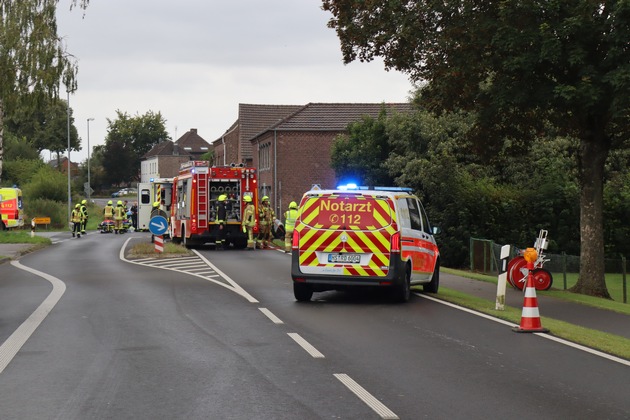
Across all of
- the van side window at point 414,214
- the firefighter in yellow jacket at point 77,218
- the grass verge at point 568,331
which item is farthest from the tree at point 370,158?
the grass verge at point 568,331

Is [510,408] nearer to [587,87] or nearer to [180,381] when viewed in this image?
[180,381]

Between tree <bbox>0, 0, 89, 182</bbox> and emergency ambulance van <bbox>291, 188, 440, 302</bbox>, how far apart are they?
28.6m

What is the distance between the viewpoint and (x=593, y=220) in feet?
71.8

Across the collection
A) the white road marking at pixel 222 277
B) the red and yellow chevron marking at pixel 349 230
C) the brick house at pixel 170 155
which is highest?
the brick house at pixel 170 155

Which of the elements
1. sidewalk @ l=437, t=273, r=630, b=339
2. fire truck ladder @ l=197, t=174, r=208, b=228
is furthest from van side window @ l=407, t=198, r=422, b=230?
fire truck ladder @ l=197, t=174, r=208, b=228

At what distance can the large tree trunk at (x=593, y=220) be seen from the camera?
21.8 metres

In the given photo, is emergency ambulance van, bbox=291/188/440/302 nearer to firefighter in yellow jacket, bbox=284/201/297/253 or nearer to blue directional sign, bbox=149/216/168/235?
firefighter in yellow jacket, bbox=284/201/297/253

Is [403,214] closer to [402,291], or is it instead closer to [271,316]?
[402,291]

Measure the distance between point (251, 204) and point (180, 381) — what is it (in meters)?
25.6

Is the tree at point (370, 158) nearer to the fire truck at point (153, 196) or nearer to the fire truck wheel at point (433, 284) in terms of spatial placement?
the fire truck at point (153, 196)

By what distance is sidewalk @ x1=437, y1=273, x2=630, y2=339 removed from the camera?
15.0 meters

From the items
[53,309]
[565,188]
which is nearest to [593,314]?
[53,309]

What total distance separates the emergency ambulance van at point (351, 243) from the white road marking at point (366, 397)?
6.85m

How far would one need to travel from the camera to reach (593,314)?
54.6ft
